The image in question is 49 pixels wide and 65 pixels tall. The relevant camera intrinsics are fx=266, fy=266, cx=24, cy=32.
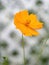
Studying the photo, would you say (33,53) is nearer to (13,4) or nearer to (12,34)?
(12,34)

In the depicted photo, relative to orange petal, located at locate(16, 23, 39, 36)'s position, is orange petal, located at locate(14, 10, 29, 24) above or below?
above

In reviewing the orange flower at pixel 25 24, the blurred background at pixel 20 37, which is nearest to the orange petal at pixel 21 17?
the orange flower at pixel 25 24

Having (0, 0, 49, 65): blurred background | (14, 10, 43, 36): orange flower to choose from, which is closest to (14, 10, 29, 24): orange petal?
(14, 10, 43, 36): orange flower

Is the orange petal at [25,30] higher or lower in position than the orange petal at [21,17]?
lower

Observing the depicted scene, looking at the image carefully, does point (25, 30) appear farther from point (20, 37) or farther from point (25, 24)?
→ point (20, 37)

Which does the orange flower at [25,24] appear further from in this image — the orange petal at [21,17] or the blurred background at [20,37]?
the blurred background at [20,37]

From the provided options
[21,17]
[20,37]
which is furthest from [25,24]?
[20,37]

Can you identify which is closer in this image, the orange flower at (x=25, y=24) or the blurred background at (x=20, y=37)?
the orange flower at (x=25, y=24)

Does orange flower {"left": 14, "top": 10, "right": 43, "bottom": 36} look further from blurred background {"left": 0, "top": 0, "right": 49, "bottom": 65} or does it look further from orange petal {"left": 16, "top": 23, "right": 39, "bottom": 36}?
blurred background {"left": 0, "top": 0, "right": 49, "bottom": 65}
